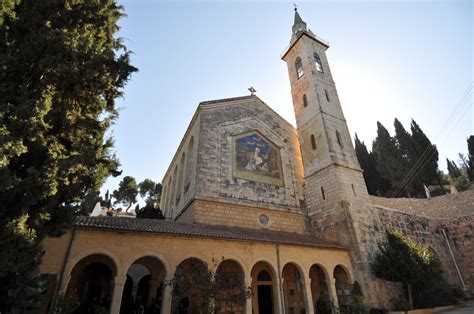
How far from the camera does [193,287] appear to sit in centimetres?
932

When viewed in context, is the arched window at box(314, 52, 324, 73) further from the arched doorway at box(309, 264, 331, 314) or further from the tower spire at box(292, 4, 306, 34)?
the arched doorway at box(309, 264, 331, 314)

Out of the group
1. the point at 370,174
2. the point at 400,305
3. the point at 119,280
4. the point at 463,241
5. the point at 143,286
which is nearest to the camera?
the point at 119,280

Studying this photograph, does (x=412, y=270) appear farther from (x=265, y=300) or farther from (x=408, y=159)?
(x=408, y=159)

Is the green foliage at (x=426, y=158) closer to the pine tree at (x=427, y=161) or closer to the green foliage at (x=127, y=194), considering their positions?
the pine tree at (x=427, y=161)

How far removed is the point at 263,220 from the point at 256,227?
79 cm

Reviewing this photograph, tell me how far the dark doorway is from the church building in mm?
53

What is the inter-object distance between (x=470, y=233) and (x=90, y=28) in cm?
2639

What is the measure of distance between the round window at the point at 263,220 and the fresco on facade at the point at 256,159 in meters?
2.44

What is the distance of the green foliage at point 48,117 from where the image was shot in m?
5.42

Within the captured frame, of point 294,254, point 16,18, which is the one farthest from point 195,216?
point 16,18

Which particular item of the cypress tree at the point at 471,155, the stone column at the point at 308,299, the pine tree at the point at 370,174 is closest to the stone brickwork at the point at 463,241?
the stone column at the point at 308,299

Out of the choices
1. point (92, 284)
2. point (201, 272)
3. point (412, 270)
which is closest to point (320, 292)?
point (412, 270)

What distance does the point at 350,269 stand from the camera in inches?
509

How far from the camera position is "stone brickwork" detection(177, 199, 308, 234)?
13781 millimetres
